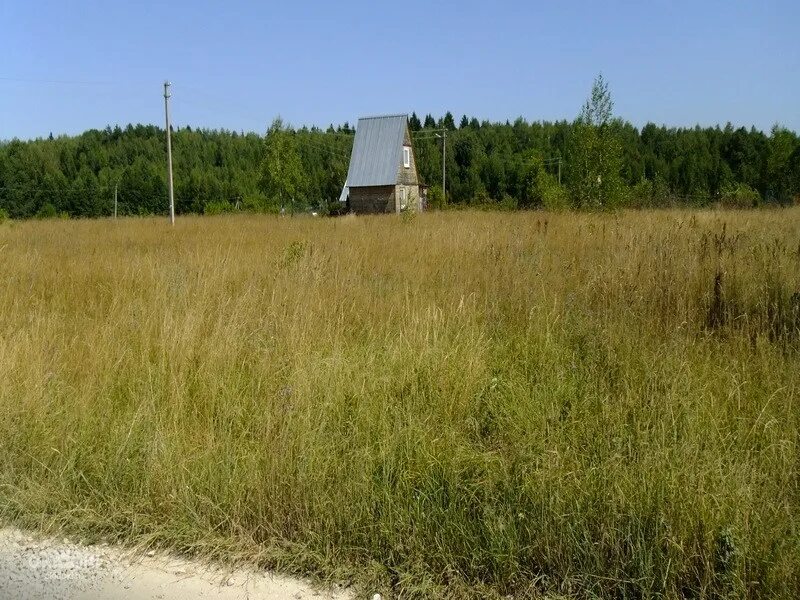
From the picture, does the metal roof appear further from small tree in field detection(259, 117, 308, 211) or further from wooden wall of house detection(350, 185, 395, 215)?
small tree in field detection(259, 117, 308, 211)

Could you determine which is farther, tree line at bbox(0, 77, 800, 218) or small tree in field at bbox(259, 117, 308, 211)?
tree line at bbox(0, 77, 800, 218)

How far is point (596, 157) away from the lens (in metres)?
20.3

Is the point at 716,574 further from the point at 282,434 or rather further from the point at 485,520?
the point at 282,434

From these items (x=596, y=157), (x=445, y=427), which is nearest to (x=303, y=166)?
(x=596, y=157)

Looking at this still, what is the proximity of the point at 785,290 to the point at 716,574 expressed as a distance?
10.8ft

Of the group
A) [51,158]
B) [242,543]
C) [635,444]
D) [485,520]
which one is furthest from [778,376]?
[51,158]

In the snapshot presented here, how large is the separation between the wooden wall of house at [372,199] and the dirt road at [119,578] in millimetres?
41279

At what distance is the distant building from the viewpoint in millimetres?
43562

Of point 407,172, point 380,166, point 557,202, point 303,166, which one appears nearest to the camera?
point 557,202

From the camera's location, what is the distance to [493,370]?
407cm

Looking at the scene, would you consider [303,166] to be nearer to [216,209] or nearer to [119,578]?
[216,209]

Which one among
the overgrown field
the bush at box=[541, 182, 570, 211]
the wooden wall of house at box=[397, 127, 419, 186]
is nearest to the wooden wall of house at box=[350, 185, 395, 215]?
the wooden wall of house at box=[397, 127, 419, 186]

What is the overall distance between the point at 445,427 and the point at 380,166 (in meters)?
42.2

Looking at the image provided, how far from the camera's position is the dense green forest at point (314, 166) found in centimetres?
5519
